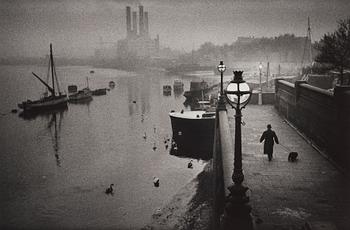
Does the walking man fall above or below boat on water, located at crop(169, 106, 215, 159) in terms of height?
above

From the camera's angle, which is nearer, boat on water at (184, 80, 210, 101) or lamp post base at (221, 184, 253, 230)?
lamp post base at (221, 184, 253, 230)

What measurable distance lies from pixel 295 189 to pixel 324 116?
5.10 meters

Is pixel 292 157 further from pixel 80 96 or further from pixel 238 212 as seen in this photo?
pixel 80 96

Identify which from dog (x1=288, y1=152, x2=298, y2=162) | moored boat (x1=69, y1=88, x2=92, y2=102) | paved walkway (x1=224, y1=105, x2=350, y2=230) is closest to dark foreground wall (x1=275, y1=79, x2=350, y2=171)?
paved walkway (x1=224, y1=105, x2=350, y2=230)

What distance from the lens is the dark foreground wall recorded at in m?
12.2

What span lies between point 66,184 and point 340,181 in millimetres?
20821

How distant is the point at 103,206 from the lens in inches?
883

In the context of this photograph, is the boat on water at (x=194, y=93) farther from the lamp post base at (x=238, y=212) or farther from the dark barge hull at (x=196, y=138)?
the lamp post base at (x=238, y=212)

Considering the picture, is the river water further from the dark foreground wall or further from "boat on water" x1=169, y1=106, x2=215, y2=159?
the dark foreground wall

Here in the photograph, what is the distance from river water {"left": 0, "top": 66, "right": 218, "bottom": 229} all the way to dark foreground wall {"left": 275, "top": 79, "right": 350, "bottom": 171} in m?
10.0

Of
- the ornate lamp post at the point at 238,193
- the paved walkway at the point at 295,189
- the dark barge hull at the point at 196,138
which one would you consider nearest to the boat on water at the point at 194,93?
the dark barge hull at the point at 196,138

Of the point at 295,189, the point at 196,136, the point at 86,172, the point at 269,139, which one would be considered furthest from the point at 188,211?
the point at 196,136

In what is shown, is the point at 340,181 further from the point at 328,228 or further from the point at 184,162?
the point at 184,162

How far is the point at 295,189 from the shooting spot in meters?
10.7
